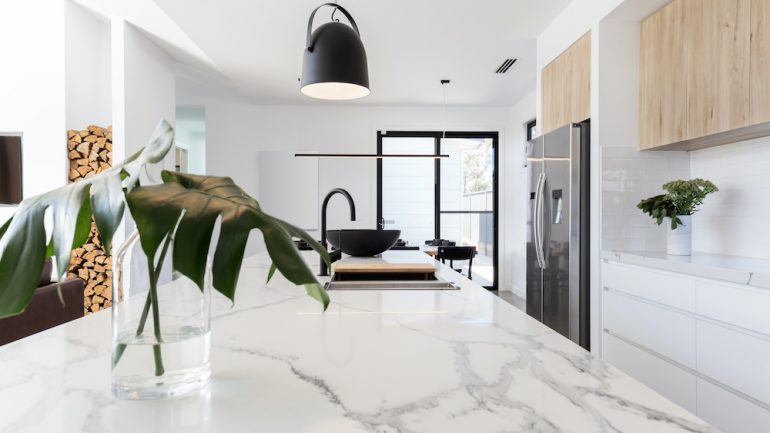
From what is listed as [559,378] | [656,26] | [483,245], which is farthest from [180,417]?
[483,245]

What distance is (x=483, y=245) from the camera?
261 inches

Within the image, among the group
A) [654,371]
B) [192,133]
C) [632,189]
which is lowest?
[654,371]

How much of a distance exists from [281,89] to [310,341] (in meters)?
5.21

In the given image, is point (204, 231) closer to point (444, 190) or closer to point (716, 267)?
point (716, 267)

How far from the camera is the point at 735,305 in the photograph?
1.79 metres

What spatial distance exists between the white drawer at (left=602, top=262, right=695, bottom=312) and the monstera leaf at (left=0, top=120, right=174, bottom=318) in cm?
232

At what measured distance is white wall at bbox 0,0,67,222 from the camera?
371 cm

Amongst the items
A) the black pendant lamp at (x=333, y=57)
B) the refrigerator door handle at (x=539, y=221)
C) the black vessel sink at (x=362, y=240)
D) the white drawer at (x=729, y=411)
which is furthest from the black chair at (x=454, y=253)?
the black pendant lamp at (x=333, y=57)

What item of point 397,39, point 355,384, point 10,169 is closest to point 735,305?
point 355,384

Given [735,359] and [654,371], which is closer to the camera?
[735,359]

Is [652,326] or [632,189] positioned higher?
[632,189]

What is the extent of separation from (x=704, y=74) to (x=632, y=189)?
0.80 metres

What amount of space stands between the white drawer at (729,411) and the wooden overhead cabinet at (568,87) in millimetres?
1856

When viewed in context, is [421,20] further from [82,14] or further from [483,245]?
[483,245]
